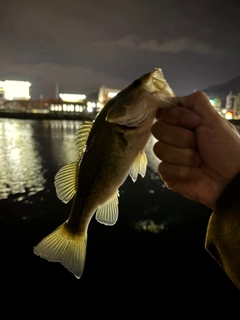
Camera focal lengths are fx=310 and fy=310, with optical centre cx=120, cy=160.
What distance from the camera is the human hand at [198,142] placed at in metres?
1.73

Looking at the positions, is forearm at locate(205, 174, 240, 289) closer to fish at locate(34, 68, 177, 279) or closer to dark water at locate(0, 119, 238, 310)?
fish at locate(34, 68, 177, 279)

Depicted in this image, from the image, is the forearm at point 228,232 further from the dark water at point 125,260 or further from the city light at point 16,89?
the city light at point 16,89

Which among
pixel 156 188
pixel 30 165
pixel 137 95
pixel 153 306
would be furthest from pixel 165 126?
pixel 30 165

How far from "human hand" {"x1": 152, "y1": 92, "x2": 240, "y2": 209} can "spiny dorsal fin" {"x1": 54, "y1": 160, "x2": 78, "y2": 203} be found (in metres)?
0.69

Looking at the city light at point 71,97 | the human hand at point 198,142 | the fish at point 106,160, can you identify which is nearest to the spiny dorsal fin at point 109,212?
the fish at point 106,160

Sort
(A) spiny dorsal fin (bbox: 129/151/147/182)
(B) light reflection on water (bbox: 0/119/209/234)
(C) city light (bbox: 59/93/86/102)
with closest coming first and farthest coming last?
(A) spiny dorsal fin (bbox: 129/151/147/182)
(B) light reflection on water (bbox: 0/119/209/234)
(C) city light (bbox: 59/93/86/102)

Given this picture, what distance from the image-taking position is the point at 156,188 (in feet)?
39.1

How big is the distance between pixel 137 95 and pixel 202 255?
6029 millimetres

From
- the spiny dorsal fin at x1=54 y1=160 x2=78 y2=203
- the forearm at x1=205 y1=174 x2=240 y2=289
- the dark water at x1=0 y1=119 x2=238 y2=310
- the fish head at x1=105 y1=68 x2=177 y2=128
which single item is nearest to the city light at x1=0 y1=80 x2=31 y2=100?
the dark water at x1=0 y1=119 x2=238 y2=310

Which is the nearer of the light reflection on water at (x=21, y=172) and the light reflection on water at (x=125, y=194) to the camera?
the light reflection on water at (x=125, y=194)

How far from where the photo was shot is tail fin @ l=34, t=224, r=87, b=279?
7.20ft

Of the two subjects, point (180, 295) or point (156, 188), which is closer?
point (180, 295)

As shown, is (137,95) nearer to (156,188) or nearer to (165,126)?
(165,126)

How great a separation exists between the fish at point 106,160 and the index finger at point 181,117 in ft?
0.14
